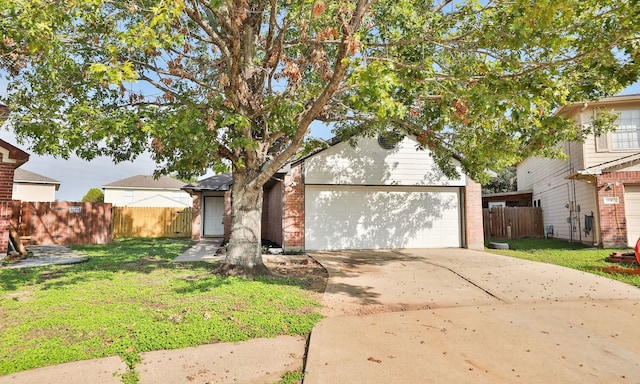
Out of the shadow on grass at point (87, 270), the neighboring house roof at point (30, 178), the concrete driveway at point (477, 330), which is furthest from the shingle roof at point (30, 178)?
the concrete driveway at point (477, 330)

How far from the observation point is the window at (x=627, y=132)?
47.2ft

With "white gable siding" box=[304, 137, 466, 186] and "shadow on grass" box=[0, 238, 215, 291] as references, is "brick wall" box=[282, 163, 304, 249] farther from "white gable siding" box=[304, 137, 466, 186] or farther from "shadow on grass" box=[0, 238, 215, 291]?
"shadow on grass" box=[0, 238, 215, 291]

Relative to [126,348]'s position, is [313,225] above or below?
above

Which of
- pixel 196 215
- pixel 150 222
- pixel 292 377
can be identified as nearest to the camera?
pixel 292 377

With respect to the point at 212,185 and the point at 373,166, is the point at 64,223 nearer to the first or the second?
the point at 212,185

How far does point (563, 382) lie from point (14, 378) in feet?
16.4

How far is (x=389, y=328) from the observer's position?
4582 mm

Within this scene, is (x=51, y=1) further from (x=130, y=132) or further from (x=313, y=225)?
(x=313, y=225)

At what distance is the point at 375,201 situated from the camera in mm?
13742

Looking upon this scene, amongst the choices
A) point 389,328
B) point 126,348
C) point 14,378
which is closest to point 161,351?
point 126,348

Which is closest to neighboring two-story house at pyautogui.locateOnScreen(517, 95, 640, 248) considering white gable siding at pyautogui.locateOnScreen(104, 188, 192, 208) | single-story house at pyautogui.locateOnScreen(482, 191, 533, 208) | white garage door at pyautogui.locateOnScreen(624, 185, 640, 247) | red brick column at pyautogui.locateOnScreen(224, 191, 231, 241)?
white garage door at pyautogui.locateOnScreen(624, 185, 640, 247)

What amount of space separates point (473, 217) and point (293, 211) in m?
6.96

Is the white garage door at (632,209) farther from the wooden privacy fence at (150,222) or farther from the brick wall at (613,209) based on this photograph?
the wooden privacy fence at (150,222)

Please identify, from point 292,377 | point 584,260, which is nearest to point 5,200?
point 292,377
